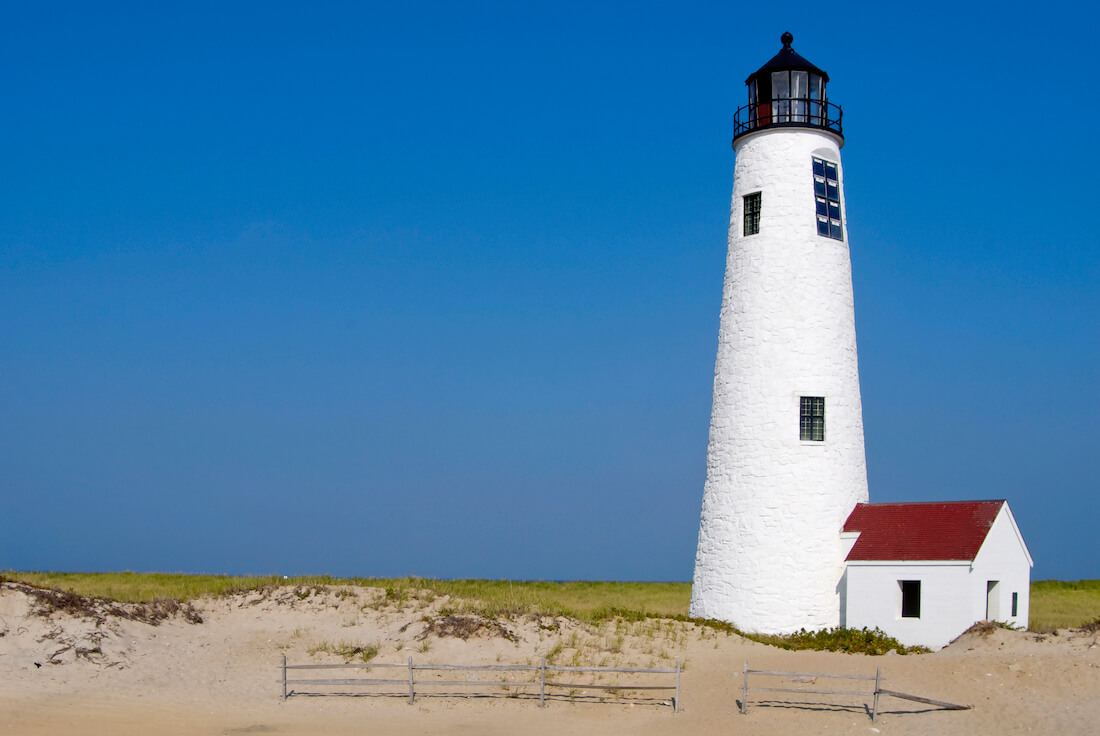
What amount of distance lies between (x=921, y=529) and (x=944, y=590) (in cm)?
175

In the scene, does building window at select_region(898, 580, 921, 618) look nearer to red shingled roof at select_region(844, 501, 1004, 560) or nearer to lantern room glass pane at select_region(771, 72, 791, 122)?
red shingled roof at select_region(844, 501, 1004, 560)

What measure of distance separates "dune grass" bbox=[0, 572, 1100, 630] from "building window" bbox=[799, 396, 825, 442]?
592cm

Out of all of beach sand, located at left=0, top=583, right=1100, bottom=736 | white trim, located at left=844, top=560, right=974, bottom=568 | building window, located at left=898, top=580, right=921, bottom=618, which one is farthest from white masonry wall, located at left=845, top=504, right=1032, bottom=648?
building window, located at left=898, top=580, right=921, bottom=618

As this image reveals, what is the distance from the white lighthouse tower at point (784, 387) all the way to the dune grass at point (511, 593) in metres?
2.50

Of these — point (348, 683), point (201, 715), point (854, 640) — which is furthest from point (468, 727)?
point (854, 640)

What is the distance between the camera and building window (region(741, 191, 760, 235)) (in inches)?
1182

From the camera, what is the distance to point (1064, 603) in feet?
131

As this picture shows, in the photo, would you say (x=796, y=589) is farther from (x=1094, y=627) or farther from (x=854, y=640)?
(x=1094, y=627)

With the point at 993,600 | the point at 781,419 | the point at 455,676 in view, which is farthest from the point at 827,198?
the point at 455,676

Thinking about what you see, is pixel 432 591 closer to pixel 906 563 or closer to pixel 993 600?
pixel 906 563

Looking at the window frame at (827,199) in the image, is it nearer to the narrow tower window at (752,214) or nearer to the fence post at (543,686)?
the narrow tower window at (752,214)

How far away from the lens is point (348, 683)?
77.6 feet

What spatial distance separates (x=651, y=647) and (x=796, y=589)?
457 cm

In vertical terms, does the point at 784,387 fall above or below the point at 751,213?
below
